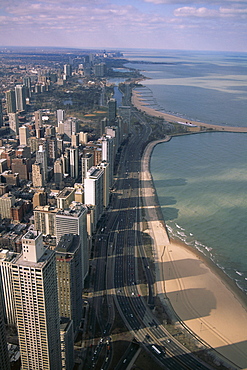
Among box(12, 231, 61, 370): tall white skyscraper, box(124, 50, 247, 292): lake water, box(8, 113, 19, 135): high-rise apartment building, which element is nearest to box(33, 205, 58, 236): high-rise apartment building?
box(124, 50, 247, 292): lake water

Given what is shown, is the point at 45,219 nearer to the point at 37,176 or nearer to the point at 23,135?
the point at 37,176

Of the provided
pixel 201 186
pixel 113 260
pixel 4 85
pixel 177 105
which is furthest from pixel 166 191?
pixel 4 85

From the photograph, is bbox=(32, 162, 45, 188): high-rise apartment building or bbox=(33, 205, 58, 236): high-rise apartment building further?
bbox=(32, 162, 45, 188): high-rise apartment building

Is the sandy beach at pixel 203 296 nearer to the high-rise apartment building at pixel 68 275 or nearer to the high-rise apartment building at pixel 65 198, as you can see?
the high-rise apartment building at pixel 68 275

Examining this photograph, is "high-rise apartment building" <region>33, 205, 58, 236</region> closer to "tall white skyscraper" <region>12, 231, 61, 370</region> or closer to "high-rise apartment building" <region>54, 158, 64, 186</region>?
"high-rise apartment building" <region>54, 158, 64, 186</region>

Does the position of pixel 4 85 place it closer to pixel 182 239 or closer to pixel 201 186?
pixel 201 186

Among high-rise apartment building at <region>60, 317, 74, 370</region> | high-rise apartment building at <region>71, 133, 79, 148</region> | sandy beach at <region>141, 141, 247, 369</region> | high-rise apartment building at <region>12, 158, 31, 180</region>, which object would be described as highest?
high-rise apartment building at <region>71, 133, 79, 148</region>

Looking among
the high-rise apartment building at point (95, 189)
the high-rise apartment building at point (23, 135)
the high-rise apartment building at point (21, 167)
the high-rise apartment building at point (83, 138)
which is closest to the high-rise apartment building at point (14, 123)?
the high-rise apartment building at point (23, 135)
